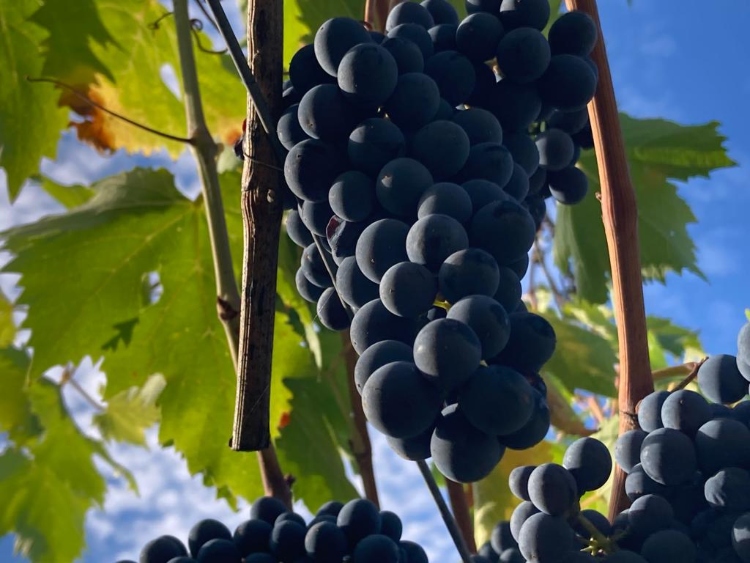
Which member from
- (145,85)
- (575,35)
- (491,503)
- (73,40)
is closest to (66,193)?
(145,85)

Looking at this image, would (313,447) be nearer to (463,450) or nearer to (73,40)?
(73,40)

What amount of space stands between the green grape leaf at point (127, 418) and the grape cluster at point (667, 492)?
1.31 meters

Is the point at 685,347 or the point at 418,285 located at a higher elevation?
the point at 685,347

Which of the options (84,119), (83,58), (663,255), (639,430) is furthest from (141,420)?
(639,430)

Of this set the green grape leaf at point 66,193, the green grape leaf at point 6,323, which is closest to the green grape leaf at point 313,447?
the green grape leaf at point 66,193

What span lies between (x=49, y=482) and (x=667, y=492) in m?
1.71

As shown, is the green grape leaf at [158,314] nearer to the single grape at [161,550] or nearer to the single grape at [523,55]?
the single grape at [161,550]

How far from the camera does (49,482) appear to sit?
6.73ft

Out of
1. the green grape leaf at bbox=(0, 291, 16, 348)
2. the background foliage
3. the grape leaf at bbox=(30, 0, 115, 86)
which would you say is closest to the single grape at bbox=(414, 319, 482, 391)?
the background foliage

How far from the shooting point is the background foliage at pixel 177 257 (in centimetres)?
132

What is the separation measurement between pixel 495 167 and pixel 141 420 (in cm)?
146

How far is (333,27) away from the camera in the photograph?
71 centimetres

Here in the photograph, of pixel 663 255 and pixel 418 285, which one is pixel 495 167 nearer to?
pixel 418 285

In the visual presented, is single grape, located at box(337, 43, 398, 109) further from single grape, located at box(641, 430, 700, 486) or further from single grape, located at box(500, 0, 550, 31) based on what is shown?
single grape, located at box(641, 430, 700, 486)
